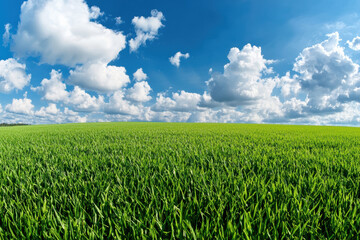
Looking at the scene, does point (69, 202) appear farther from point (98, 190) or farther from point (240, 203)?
point (240, 203)

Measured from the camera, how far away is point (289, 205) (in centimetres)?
153

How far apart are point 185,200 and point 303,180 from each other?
1.34m

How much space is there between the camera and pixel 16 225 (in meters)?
1.27

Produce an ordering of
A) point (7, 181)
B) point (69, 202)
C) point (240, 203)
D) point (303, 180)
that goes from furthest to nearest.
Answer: point (7, 181) < point (303, 180) < point (69, 202) < point (240, 203)

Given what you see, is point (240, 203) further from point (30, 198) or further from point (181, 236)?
point (30, 198)

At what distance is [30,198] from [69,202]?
380 millimetres

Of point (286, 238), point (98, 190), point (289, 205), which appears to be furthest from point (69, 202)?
point (289, 205)

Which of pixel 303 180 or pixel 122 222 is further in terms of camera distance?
pixel 303 180

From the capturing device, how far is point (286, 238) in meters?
1.17

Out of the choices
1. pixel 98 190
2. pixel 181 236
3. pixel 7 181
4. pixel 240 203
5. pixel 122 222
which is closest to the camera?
pixel 181 236

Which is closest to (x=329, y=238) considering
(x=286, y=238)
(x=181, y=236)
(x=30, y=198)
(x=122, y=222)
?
(x=286, y=238)

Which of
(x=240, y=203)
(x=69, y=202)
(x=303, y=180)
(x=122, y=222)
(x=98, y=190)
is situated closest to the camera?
(x=122, y=222)

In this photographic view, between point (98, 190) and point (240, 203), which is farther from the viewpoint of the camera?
point (98, 190)

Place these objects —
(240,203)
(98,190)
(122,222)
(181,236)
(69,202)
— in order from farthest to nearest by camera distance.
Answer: (98,190)
(69,202)
(240,203)
(122,222)
(181,236)
